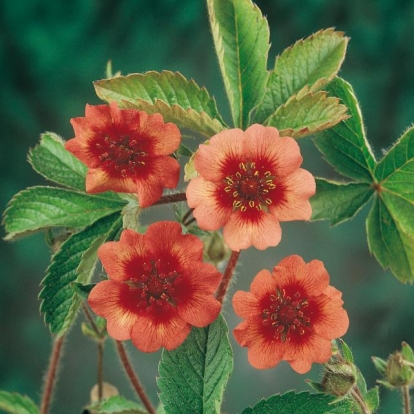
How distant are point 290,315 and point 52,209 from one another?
26 cm

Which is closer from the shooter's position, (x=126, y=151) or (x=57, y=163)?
(x=126, y=151)

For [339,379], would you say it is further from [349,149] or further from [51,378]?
[51,378]

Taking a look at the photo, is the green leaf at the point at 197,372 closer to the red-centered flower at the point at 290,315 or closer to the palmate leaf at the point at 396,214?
the red-centered flower at the point at 290,315

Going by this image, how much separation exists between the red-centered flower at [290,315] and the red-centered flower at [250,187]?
4 centimetres

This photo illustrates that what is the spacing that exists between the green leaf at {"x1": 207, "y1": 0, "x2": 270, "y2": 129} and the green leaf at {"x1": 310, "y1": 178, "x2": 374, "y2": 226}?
0.38 ft

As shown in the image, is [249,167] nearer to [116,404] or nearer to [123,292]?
[123,292]

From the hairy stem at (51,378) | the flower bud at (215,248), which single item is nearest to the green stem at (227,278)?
the flower bud at (215,248)

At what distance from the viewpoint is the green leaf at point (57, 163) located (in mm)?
776

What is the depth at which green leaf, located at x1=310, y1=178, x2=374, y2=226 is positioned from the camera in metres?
0.77

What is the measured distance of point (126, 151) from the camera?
2.13ft

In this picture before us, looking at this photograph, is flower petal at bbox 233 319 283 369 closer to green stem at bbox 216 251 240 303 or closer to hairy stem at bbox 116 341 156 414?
green stem at bbox 216 251 240 303

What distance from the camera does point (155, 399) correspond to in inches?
56.1

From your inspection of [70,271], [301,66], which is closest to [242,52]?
[301,66]

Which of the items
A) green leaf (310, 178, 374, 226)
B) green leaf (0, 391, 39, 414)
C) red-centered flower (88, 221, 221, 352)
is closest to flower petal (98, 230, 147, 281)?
red-centered flower (88, 221, 221, 352)
